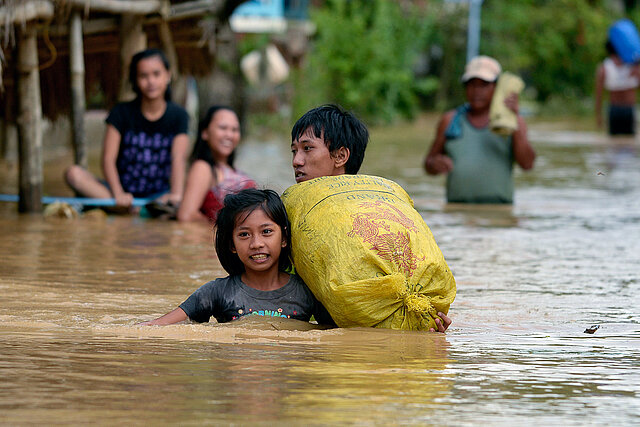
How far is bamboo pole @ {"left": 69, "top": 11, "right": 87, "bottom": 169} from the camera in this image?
29.7ft

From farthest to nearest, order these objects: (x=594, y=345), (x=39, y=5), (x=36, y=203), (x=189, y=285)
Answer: (x=36, y=203), (x=39, y=5), (x=189, y=285), (x=594, y=345)

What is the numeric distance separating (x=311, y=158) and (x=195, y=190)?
11.3 ft

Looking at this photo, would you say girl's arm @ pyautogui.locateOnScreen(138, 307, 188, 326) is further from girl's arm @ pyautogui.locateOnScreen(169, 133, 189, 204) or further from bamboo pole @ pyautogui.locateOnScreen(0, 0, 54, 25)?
girl's arm @ pyautogui.locateOnScreen(169, 133, 189, 204)

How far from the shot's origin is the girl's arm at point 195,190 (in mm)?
8273

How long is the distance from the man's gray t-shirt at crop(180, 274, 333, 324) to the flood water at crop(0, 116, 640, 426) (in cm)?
11

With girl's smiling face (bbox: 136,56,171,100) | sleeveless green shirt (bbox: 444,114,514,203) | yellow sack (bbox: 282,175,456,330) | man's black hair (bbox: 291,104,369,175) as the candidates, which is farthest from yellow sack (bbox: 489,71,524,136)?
yellow sack (bbox: 282,175,456,330)

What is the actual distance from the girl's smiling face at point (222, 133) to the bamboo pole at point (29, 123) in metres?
1.38

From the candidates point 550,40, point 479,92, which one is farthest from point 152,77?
point 550,40

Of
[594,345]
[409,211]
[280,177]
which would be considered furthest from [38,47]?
[594,345]

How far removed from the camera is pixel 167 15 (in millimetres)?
10055

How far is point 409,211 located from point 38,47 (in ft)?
19.5

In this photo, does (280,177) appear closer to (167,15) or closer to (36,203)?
(167,15)

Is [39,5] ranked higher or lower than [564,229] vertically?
higher

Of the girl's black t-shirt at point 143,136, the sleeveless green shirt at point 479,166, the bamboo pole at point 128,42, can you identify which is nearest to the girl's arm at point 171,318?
the girl's black t-shirt at point 143,136
